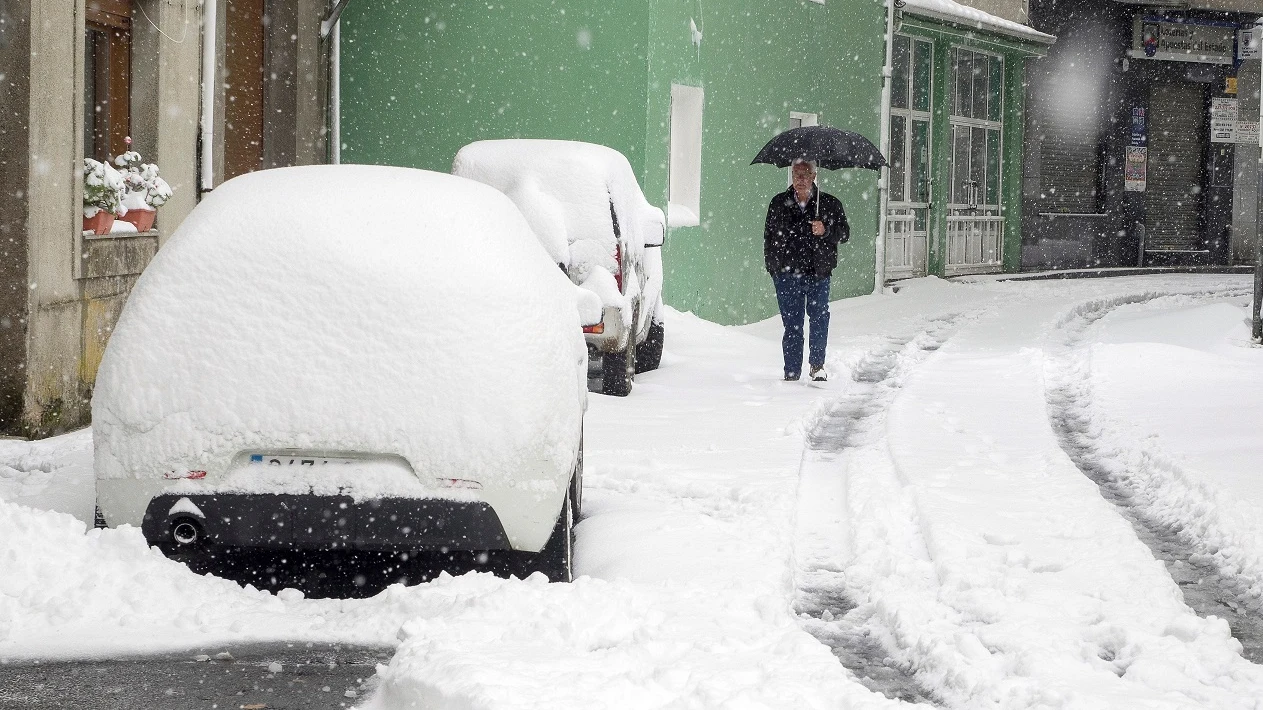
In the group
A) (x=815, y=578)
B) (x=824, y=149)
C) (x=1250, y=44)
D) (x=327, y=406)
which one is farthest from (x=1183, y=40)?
(x=327, y=406)

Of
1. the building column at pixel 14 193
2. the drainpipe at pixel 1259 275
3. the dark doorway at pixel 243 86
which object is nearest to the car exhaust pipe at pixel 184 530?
the building column at pixel 14 193

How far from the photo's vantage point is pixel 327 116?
15523 millimetres

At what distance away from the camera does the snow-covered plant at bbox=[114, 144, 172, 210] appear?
10.2 meters

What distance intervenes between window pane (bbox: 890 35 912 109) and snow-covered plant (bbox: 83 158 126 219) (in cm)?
1722

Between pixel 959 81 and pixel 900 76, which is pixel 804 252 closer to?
pixel 900 76

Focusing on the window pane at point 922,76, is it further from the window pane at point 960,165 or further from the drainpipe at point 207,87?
the drainpipe at point 207,87

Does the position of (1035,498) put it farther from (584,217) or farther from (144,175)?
(144,175)

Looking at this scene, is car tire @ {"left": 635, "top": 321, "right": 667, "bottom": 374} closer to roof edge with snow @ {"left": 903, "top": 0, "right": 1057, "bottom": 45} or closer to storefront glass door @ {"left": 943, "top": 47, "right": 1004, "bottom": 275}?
roof edge with snow @ {"left": 903, "top": 0, "right": 1057, "bottom": 45}

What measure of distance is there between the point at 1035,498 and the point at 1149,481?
0.90 metres

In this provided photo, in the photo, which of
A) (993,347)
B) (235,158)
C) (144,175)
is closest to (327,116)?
(235,158)

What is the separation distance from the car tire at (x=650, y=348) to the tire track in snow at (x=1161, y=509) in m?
3.10

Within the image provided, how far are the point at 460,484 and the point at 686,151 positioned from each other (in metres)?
12.4

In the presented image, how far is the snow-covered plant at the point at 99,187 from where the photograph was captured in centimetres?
948

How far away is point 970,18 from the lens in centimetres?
Result: 2478
